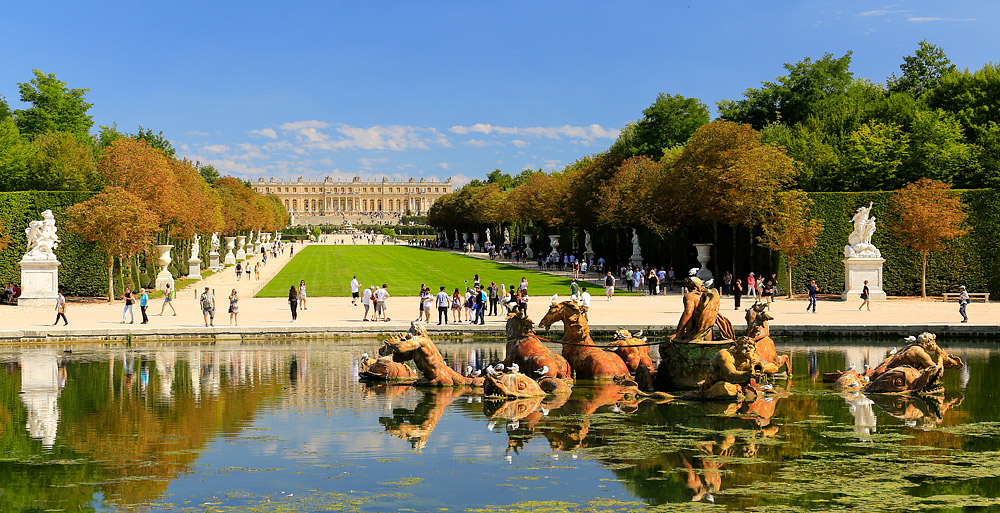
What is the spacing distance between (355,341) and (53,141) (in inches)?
1303

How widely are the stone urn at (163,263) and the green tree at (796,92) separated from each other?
124 ft

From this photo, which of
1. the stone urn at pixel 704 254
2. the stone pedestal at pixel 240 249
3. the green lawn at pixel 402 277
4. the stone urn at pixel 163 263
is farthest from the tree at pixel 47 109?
the stone urn at pixel 704 254

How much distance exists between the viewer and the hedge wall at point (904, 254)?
37.3 meters

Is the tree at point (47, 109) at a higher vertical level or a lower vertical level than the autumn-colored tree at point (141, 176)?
higher

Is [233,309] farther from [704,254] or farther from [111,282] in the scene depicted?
[704,254]

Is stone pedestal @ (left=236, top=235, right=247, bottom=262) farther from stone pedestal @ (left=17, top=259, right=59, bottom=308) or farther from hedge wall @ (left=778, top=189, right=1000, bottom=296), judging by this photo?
hedge wall @ (left=778, top=189, right=1000, bottom=296)

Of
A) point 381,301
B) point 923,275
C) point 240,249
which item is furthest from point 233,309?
point 240,249

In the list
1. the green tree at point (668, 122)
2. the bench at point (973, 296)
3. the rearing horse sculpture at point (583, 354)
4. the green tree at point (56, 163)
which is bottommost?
the rearing horse sculpture at point (583, 354)

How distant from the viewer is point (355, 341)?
24750 millimetres

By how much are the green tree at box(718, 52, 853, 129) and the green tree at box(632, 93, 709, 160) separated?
A: 6085mm

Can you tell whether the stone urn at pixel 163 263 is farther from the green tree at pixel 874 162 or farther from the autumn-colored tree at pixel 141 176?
the green tree at pixel 874 162

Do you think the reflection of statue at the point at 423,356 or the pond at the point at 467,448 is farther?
the reflection of statue at the point at 423,356

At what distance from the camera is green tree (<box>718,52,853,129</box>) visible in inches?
2559

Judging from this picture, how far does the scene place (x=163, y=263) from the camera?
43844 millimetres
